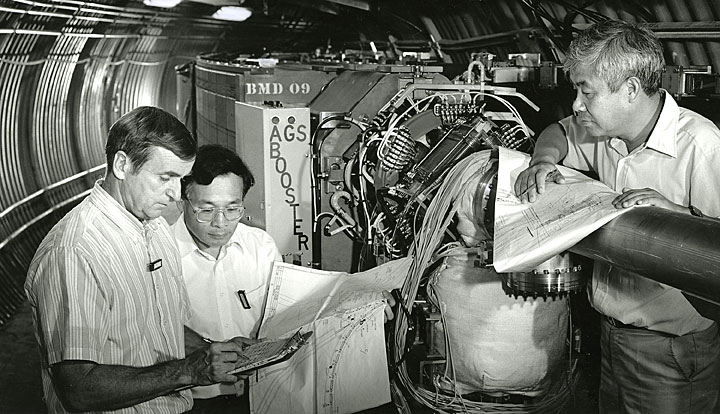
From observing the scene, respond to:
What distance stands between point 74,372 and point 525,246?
128cm

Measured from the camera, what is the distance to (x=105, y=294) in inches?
87.6

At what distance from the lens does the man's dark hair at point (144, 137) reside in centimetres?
231

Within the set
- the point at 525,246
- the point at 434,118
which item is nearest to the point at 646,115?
the point at 525,246

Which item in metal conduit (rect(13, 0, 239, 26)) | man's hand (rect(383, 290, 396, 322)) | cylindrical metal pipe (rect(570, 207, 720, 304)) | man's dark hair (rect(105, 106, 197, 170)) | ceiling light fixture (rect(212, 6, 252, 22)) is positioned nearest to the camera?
cylindrical metal pipe (rect(570, 207, 720, 304))

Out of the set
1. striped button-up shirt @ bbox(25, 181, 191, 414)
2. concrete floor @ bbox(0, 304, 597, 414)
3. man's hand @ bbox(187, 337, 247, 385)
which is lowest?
concrete floor @ bbox(0, 304, 597, 414)

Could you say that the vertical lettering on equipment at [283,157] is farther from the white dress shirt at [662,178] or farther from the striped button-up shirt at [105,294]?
the white dress shirt at [662,178]

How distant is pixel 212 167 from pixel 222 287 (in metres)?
0.50

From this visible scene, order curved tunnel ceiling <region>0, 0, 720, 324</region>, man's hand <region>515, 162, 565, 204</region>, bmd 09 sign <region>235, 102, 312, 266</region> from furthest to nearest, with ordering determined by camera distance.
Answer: curved tunnel ceiling <region>0, 0, 720, 324</region>
bmd 09 sign <region>235, 102, 312, 266</region>
man's hand <region>515, 162, 565, 204</region>

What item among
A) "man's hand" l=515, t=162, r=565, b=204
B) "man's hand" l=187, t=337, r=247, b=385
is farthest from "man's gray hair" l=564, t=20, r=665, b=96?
"man's hand" l=187, t=337, r=247, b=385

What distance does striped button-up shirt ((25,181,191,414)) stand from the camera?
7.00ft

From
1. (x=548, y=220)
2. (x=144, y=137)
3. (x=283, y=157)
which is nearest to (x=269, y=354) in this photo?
(x=144, y=137)

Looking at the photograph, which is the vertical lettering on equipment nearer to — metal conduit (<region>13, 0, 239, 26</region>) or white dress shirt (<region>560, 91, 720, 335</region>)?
white dress shirt (<region>560, 91, 720, 335</region>)

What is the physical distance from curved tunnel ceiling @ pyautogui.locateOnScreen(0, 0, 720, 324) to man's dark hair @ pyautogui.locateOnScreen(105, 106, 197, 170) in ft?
10.9

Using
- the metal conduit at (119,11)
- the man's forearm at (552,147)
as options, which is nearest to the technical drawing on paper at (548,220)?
the man's forearm at (552,147)
